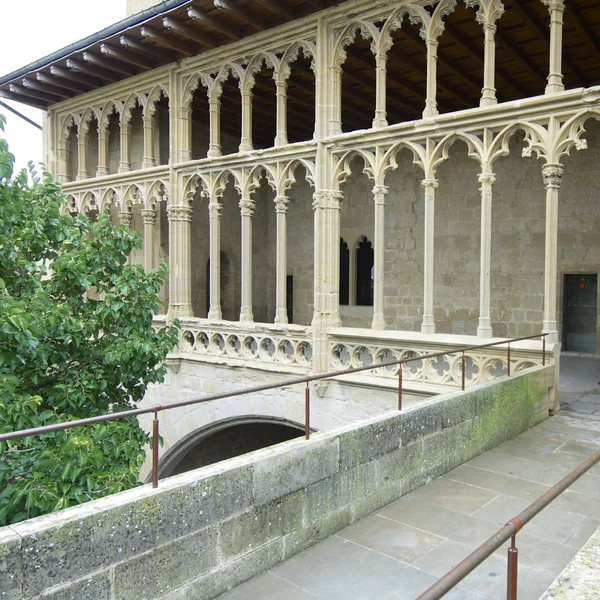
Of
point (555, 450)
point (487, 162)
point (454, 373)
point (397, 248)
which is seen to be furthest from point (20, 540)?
point (397, 248)

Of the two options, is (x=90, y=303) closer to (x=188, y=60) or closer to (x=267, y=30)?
(x=267, y=30)

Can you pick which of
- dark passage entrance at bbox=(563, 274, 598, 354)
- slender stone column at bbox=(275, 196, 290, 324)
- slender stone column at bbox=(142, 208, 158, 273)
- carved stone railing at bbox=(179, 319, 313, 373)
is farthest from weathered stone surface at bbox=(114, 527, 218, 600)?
dark passage entrance at bbox=(563, 274, 598, 354)

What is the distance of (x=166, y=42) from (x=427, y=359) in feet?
23.6

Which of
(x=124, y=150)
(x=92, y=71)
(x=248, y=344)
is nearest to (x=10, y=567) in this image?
(x=248, y=344)

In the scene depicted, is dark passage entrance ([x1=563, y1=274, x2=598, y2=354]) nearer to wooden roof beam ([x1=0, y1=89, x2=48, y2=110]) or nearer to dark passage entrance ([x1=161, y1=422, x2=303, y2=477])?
dark passage entrance ([x1=161, y1=422, x2=303, y2=477])

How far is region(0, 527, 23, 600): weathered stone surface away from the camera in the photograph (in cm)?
252

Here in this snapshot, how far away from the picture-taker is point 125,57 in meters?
11.0

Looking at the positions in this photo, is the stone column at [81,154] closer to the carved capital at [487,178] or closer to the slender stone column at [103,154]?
the slender stone column at [103,154]

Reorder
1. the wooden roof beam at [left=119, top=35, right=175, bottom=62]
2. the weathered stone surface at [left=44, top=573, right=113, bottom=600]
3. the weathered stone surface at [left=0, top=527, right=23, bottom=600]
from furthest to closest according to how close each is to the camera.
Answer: the wooden roof beam at [left=119, top=35, right=175, bottom=62], the weathered stone surface at [left=44, top=573, right=113, bottom=600], the weathered stone surface at [left=0, top=527, right=23, bottom=600]

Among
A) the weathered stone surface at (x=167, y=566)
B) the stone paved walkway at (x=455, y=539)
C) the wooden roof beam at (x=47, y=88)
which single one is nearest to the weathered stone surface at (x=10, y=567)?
the weathered stone surface at (x=167, y=566)

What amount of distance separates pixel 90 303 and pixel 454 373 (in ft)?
15.7

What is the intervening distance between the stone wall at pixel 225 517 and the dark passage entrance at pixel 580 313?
316 inches

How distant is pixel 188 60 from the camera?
11.1m

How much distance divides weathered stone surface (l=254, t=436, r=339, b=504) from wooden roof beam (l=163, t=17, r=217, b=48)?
8.22 metres
